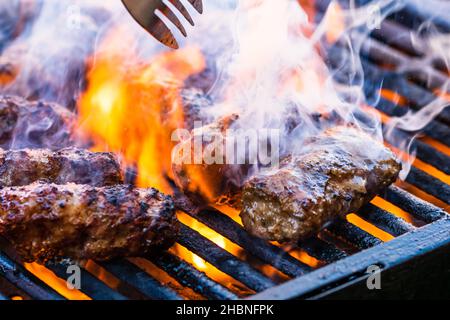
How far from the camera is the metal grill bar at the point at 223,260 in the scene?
2361 mm

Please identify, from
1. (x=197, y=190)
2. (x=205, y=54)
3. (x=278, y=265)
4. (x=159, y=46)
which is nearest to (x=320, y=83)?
(x=205, y=54)

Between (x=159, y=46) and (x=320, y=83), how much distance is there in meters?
0.88

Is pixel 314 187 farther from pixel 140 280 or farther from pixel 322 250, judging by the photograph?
pixel 140 280

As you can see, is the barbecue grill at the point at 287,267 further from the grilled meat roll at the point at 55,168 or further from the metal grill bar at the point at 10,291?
the grilled meat roll at the point at 55,168

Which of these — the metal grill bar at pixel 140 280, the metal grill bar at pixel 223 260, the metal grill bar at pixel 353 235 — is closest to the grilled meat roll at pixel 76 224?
the metal grill bar at pixel 140 280

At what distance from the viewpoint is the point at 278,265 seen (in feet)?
8.10

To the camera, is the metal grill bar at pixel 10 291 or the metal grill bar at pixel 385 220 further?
the metal grill bar at pixel 385 220

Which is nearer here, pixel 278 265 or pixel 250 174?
pixel 278 265

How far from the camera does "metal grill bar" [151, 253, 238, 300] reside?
2301 millimetres

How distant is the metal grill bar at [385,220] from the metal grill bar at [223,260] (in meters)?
0.59

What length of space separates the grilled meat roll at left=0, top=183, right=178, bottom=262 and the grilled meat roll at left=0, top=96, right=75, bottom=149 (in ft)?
2.48

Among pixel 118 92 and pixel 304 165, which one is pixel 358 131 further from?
pixel 118 92

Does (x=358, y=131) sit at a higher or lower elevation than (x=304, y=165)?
higher
